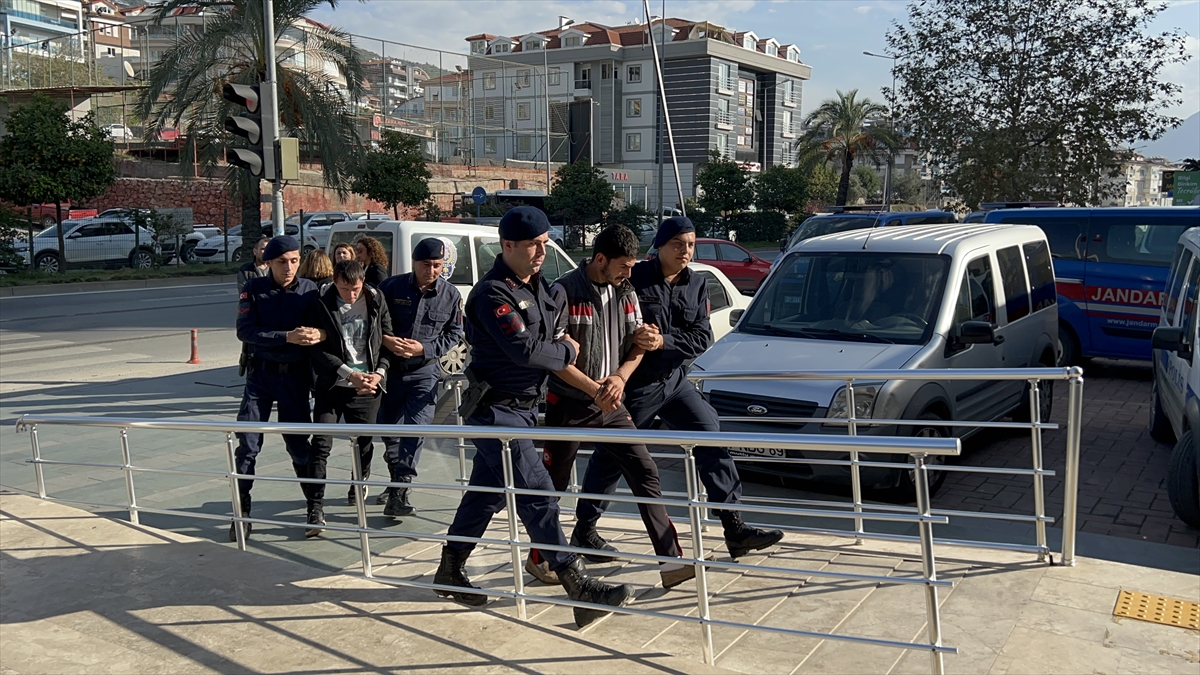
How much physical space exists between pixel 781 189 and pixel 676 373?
132 ft

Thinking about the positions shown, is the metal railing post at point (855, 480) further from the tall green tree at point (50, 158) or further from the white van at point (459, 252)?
the tall green tree at point (50, 158)

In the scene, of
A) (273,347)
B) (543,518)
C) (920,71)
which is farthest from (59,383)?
(920,71)

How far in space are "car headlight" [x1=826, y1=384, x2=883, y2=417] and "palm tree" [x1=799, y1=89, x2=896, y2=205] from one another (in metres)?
49.4

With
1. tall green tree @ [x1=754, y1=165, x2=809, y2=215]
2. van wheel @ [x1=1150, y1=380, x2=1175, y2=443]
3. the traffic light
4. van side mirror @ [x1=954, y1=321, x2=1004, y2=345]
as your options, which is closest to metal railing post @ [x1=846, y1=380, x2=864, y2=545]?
van side mirror @ [x1=954, y1=321, x2=1004, y2=345]

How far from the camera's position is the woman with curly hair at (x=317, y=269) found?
6.33 m

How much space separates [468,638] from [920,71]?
2438 cm

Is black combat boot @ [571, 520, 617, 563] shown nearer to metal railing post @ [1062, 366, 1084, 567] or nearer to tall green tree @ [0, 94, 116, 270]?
metal railing post @ [1062, 366, 1084, 567]

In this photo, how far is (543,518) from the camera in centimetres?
424

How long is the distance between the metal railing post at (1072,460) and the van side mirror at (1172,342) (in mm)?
2024

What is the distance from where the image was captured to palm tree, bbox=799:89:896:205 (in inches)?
2136

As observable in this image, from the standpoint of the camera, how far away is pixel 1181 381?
6598mm

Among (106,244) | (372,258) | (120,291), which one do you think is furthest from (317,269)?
(106,244)

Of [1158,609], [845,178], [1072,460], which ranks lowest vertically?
[1158,609]

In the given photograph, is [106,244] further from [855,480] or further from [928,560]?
[928,560]
